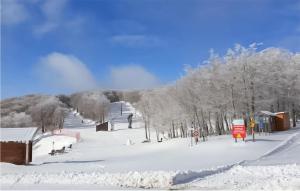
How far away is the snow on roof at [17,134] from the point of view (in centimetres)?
3331

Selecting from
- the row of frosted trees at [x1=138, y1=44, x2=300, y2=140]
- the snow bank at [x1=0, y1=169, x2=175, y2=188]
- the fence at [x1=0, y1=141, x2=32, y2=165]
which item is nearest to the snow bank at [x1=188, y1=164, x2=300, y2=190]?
the snow bank at [x1=0, y1=169, x2=175, y2=188]

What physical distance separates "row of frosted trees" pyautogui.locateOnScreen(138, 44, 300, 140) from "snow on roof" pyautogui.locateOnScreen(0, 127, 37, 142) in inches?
1053

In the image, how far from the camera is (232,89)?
55406mm

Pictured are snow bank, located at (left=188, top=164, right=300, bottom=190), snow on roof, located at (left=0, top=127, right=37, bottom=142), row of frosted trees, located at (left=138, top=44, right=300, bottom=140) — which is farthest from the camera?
row of frosted trees, located at (left=138, top=44, right=300, bottom=140)

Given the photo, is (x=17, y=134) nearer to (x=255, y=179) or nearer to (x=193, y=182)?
(x=193, y=182)

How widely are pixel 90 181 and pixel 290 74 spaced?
5516 centimetres

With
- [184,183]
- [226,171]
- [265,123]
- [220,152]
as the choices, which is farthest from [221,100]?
[184,183]

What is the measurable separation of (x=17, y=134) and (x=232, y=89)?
3104 cm

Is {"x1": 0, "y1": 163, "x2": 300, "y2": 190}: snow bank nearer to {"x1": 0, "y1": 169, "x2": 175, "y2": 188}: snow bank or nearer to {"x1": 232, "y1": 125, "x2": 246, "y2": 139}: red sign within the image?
Answer: {"x1": 0, "y1": 169, "x2": 175, "y2": 188}: snow bank

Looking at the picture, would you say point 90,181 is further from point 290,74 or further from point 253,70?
point 290,74

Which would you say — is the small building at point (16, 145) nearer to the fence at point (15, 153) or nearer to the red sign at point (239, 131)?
the fence at point (15, 153)

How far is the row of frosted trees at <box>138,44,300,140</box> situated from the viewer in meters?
55.8

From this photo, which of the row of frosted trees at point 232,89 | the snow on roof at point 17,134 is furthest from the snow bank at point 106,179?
the row of frosted trees at point 232,89

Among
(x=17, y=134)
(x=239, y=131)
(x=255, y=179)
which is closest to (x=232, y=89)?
(x=239, y=131)
